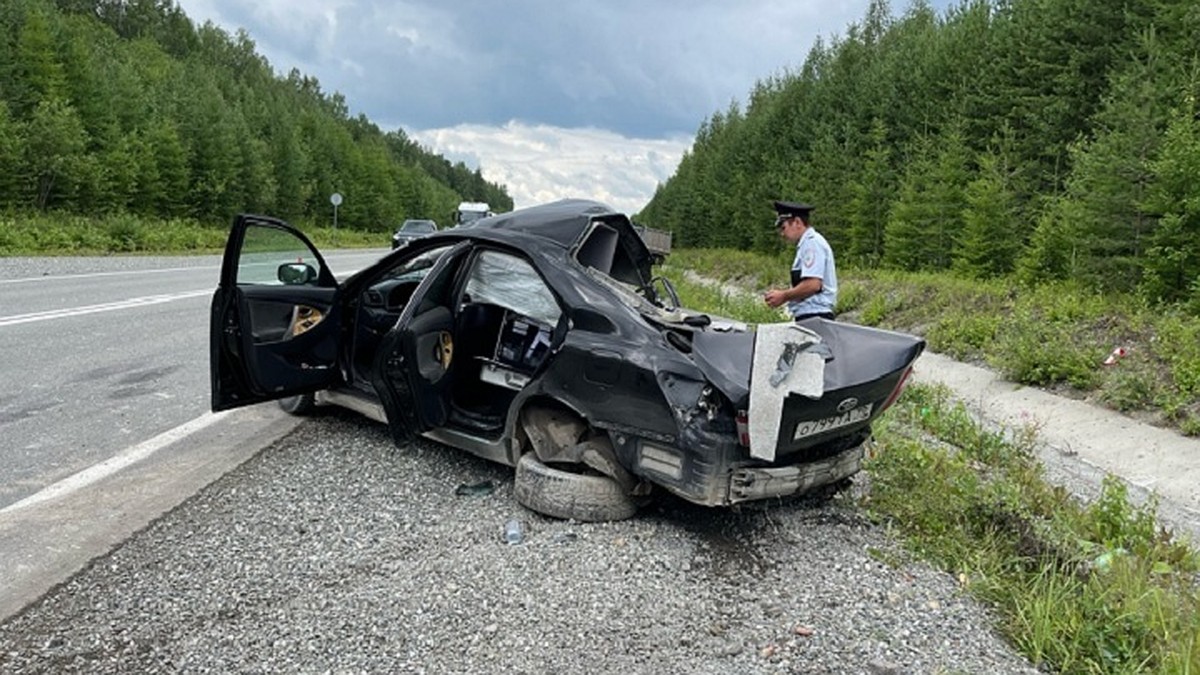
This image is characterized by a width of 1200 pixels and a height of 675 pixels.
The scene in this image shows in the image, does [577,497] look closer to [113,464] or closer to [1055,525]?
[1055,525]

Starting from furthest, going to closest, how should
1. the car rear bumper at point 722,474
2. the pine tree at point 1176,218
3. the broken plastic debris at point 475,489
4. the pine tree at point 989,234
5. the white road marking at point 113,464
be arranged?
the pine tree at point 989,234 < the pine tree at point 1176,218 < the broken plastic debris at point 475,489 < the white road marking at point 113,464 < the car rear bumper at point 722,474

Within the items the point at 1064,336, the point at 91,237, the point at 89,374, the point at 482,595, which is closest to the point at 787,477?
the point at 482,595

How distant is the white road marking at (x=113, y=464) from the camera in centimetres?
375

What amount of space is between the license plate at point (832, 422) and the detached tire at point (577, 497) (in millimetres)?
979

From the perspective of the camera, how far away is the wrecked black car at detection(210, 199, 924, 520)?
11.0 feet

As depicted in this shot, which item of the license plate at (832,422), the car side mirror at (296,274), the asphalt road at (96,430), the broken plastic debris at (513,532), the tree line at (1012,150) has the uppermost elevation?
the tree line at (1012,150)

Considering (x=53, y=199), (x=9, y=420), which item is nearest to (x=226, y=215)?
(x=53, y=199)

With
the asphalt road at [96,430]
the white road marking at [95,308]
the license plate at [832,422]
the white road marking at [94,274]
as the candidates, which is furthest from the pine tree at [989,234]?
the white road marking at [94,274]

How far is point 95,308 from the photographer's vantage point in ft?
33.0

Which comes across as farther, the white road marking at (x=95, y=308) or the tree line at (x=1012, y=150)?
the tree line at (x=1012, y=150)

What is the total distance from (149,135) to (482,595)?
143 ft

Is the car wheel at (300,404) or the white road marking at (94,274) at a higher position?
the car wheel at (300,404)

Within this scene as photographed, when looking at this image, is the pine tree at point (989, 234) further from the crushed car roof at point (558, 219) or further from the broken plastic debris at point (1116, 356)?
the crushed car roof at point (558, 219)

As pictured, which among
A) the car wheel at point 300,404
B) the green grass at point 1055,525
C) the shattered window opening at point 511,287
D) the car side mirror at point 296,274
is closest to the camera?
the green grass at point 1055,525
